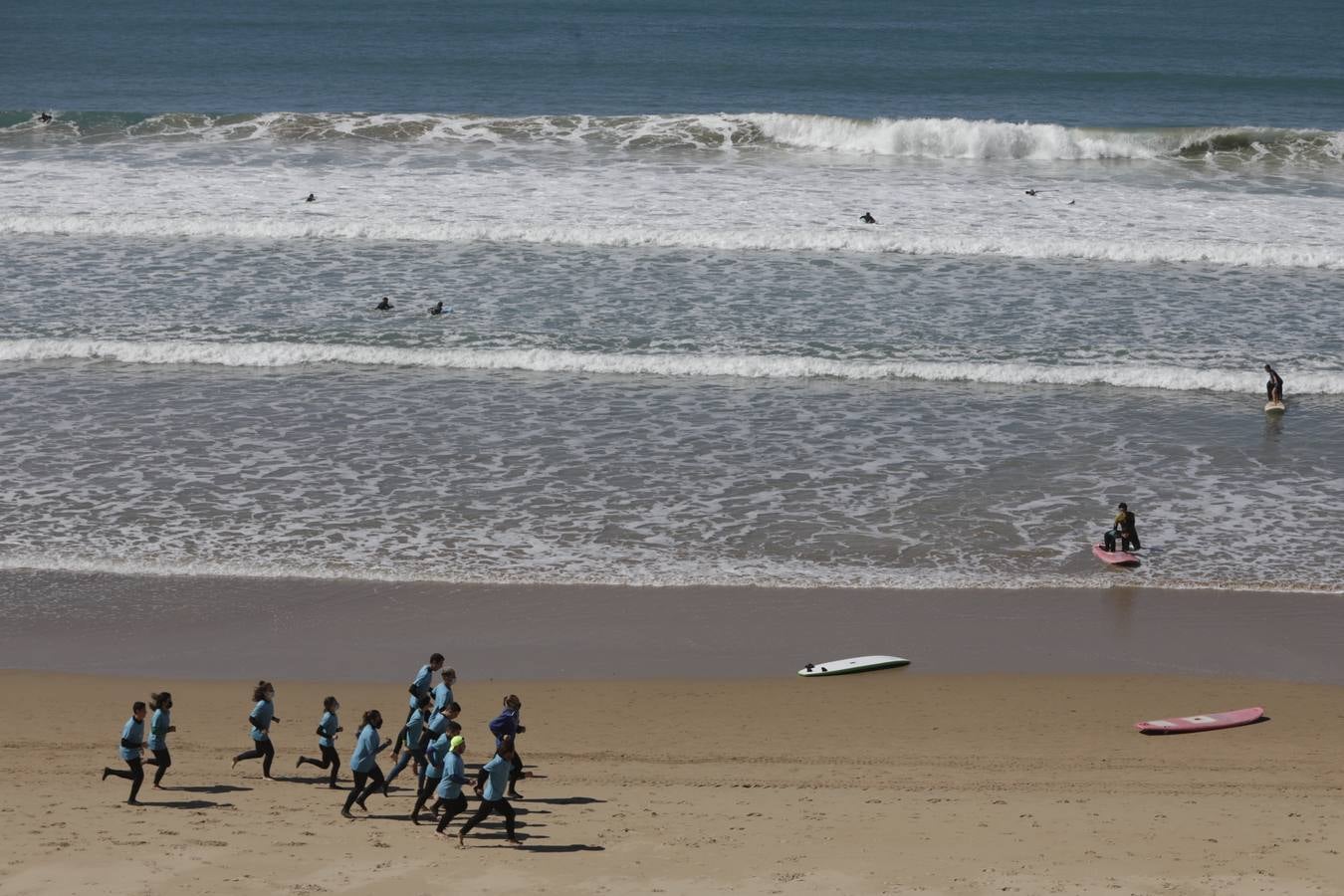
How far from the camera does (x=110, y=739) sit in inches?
533

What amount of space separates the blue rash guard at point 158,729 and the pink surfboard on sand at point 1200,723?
842 centimetres

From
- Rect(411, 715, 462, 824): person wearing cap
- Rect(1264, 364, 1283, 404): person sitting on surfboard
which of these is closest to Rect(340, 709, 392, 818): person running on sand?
Rect(411, 715, 462, 824): person wearing cap

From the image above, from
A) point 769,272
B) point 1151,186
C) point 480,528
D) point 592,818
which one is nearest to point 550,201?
point 769,272

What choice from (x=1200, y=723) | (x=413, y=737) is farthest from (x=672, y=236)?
(x=413, y=737)

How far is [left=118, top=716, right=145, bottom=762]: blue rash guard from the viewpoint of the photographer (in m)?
12.2

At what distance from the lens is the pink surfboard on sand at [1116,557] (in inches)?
685

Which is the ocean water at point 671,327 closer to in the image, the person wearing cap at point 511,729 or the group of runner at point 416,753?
the group of runner at point 416,753

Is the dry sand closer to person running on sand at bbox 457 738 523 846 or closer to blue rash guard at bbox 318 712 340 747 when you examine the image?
person running on sand at bbox 457 738 523 846

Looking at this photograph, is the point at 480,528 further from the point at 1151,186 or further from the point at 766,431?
the point at 1151,186

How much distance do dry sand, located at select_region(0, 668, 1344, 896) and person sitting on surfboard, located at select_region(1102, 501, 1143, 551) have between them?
3.00 m

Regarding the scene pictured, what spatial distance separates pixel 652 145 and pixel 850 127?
5.83 meters

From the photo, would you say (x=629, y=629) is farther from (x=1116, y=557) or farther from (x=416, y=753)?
(x=1116, y=557)

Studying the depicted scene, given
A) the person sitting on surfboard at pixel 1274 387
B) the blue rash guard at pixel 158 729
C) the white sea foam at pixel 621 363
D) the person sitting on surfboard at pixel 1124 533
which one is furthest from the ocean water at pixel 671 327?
the blue rash guard at pixel 158 729

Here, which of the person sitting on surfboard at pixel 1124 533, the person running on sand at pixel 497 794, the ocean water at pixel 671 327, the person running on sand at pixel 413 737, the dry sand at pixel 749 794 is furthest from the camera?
the ocean water at pixel 671 327
